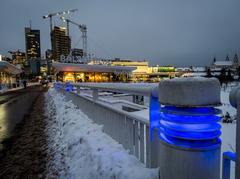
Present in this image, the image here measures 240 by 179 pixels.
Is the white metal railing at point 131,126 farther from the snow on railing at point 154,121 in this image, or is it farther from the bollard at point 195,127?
the bollard at point 195,127

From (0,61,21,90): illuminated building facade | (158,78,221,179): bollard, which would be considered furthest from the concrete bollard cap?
(0,61,21,90): illuminated building facade

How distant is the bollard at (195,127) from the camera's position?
1399 millimetres

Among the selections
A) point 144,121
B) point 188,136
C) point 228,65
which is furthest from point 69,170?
point 228,65

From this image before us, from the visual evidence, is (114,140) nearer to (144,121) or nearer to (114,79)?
(144,121)

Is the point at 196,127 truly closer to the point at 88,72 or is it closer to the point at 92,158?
the point at 92,158

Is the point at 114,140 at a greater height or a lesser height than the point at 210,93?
lesser

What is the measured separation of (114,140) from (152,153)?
5.56ft

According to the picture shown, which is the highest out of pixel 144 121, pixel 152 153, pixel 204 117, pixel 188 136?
pixel 204 117

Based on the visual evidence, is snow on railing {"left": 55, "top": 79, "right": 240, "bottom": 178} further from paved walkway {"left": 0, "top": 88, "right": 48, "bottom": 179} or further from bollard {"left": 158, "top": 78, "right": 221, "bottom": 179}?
paved walkway {"left": 0, "top": 88, "right": 48, "bottom": 179}

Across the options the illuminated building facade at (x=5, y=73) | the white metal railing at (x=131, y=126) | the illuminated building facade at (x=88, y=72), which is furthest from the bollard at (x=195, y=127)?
the illuminated building facade at (x=88, y=72)

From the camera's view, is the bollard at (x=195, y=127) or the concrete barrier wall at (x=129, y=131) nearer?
the bollard at (x=195, y=127)

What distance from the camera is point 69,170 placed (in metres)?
3.77

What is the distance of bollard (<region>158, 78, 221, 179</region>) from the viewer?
4.59ft

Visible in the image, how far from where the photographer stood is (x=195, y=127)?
57.2 inches
